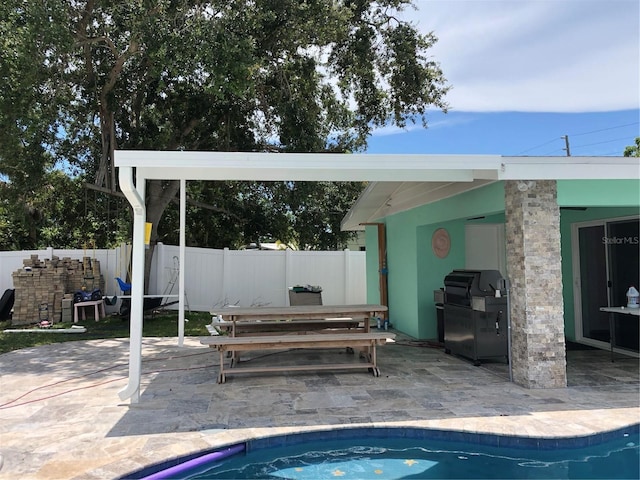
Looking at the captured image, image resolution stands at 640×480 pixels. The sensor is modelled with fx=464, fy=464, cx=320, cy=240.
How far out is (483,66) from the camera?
10594mm

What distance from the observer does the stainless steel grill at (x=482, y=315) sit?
6.36m

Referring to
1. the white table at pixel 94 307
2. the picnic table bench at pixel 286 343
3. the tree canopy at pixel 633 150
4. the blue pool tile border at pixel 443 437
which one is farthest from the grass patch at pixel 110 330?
the tree canopy at pixel 633 150

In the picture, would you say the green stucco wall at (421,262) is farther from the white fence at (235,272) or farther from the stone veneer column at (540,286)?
the white fence at (235,272)

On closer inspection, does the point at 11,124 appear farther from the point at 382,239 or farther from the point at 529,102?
the point at 529,102

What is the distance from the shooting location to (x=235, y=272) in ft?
42.9

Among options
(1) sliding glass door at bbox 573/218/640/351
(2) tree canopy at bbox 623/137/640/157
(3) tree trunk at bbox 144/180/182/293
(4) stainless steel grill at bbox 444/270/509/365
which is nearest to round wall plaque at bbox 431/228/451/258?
(4) stainless steel grill at bbox 444/270/509/365

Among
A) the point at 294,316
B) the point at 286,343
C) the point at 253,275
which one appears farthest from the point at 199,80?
the point at 286,343

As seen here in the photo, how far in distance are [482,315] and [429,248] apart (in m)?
2.48

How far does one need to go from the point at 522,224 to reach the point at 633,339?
365cm

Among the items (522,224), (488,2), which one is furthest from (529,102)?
(522,224)

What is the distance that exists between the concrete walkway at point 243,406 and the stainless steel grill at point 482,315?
0.81 ft

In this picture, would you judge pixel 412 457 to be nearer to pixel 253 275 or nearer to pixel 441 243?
pixel 441 243

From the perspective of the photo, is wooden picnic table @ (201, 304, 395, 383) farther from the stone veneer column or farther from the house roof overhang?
the house roof overhang

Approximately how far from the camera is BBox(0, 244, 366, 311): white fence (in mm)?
12562
